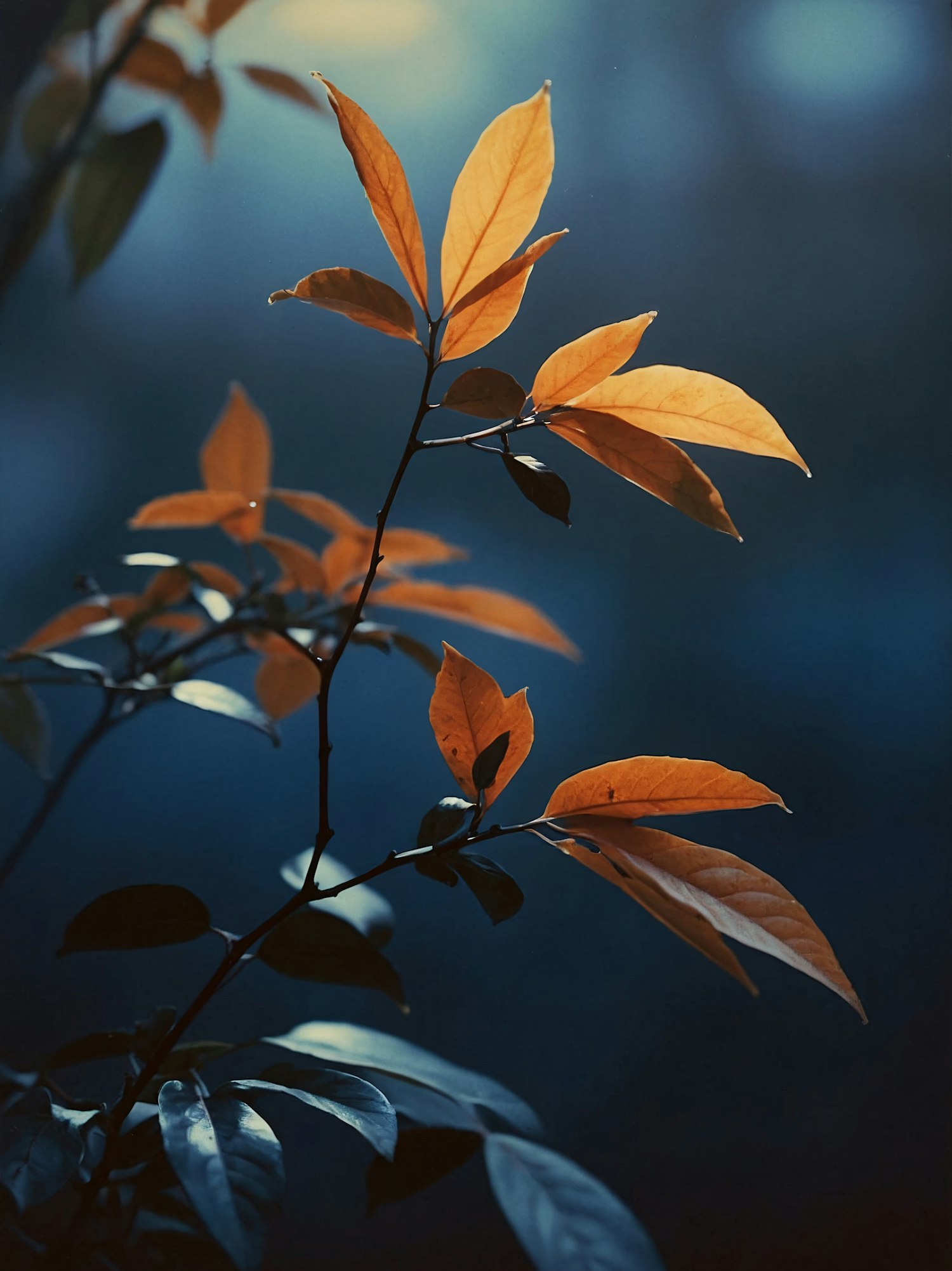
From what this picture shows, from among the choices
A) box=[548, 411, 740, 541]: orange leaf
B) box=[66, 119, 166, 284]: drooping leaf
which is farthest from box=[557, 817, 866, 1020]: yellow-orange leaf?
box=[66, 119, 166, 284]: drooping leaf

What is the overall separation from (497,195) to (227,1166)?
42 centimetres

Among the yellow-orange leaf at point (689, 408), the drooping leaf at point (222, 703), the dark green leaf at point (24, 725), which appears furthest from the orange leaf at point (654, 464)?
the dark green leaf at point (24, 725)

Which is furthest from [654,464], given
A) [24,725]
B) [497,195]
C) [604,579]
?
[604,579]

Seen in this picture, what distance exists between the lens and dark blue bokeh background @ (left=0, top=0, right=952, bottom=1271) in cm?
88

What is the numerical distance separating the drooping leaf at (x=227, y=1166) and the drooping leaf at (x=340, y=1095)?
0.02m

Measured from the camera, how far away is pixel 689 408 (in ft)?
1.23

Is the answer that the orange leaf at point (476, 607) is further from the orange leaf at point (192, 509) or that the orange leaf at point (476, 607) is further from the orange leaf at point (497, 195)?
the orange leaf at point (497, 195)

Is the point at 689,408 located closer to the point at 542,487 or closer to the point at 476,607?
the point at 542,487

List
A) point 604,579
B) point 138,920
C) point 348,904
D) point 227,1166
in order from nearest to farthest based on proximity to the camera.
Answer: point 227,1166 → point 138,920 → point 348,904 → point 604,579

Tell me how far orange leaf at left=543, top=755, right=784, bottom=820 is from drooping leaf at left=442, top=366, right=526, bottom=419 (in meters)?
0.17

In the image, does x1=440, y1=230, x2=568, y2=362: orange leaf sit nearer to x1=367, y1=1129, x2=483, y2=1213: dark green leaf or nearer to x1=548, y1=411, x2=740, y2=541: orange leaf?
Answer: x1=548, y1=411, x2=740, y2=541: orange leaf

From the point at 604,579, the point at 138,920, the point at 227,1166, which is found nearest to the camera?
the point at 227,1166

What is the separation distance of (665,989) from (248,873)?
49cm

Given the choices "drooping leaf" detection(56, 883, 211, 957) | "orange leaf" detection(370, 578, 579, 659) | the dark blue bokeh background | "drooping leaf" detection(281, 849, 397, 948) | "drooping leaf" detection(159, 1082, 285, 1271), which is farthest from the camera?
the dark blue bokeh background
